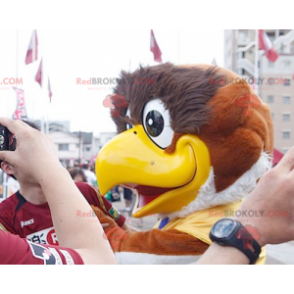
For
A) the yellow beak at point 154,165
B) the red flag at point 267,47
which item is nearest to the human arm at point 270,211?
the yellow beak at point 154,165

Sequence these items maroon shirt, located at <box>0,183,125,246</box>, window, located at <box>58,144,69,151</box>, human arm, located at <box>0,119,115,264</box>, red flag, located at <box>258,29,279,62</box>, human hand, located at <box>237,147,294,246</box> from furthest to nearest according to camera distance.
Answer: red flag, located at <box>258,29,279,62</box>, window, located at <box>58,144,69,151</box>, maroon shirt, located at <box>0,183,125,246</box>, human arm, located at <box>0,119,115,264</box>, human hand, located at <box>237,147,294,246</box>

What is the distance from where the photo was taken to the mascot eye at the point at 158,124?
1510 mm

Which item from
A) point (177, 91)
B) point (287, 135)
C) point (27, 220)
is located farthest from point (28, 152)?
point (287, 135)

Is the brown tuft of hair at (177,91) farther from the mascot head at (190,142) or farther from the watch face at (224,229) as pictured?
the watch face at (224,229)

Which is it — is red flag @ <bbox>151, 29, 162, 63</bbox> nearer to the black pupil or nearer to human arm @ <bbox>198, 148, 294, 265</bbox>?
the black pupil

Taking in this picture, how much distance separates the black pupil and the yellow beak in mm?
33

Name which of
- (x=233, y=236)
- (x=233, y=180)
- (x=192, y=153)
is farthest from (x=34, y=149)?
(x=233, y=180)

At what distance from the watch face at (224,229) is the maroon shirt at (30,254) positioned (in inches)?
9.2

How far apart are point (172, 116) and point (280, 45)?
5.94m

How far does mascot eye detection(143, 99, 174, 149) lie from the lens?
4.95 ft

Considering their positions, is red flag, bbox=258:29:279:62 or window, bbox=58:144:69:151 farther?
red flag, bbox=258:29:279:62

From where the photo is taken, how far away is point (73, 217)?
2.18 feet

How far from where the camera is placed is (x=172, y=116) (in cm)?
150

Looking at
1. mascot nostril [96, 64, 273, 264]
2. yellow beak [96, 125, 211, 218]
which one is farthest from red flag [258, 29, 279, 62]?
yellow beak [96, 125, 211, 218]
